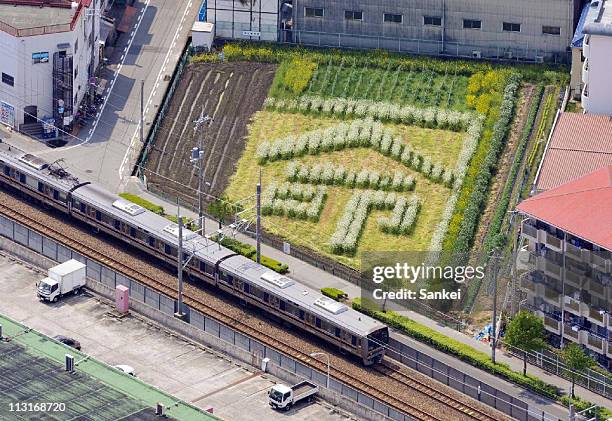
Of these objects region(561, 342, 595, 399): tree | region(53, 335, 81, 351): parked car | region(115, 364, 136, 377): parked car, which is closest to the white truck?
region(115, 364, 136, 377): parked car

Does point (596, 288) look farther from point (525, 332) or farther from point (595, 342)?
point (525, 332)

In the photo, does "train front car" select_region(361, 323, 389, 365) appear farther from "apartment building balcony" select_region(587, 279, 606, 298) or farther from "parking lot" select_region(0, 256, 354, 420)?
"apartment building balcony" select_region(587, 279, 606, 298)

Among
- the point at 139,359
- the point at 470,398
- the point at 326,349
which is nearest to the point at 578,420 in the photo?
the point at 470,398

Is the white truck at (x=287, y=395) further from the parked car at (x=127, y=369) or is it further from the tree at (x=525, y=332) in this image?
the tree at (x=525, y=332)

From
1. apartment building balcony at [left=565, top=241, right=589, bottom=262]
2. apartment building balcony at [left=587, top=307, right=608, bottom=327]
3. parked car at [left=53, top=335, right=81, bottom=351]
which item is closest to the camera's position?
parked car at [left=53, top=335, right=81, bottom=351]

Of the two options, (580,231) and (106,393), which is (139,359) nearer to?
(106,393)

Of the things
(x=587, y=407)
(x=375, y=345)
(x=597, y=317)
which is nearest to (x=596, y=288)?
(x=597, y=317)

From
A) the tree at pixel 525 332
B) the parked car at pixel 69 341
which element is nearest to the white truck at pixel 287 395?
the parked car at pixel 69 341

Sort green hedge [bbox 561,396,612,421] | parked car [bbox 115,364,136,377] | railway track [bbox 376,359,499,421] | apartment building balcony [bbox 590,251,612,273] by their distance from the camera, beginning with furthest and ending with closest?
1. apartment building balcony [bbox 590,251,612,273]
2. green hedge [bbox 561,396,612,421]
3. railway track [bbox 376,359,499,421]
4. parked car [bbox 115,364,136,377]
